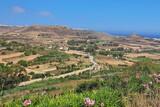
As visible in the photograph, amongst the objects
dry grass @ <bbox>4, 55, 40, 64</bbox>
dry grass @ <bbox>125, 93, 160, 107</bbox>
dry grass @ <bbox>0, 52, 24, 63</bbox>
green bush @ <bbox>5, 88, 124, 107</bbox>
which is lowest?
dry grass @ <bbox>4, 55, 40, 64</bbox>

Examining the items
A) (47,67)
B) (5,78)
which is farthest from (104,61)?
(5,78)

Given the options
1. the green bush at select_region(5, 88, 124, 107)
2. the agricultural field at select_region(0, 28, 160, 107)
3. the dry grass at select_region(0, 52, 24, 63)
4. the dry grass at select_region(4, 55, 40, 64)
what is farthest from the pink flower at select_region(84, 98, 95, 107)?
the dry grass at select_region(0, 52, 24, 63)

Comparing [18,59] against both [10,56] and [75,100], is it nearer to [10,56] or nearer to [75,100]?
[10,56]

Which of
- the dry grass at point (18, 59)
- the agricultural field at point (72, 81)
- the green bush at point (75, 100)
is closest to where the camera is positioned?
the green bush at point (75, 100)

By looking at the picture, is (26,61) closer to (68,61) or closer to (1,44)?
(68,61)

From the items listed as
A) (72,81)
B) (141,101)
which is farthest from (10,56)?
(141,101)

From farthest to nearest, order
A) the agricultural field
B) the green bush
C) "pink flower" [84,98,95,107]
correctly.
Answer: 1. the agricultural field
2. the green bush
3. "pink flower" [84,98,95,107]

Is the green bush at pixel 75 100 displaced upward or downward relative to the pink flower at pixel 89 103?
downward

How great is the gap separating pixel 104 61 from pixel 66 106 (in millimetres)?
89344

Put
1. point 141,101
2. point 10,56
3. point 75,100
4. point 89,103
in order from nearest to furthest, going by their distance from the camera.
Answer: point 89,103
point 141,101
point 75,100
point 10,56

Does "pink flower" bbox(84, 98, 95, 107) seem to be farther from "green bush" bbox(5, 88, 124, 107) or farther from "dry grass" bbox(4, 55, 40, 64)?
"dry grass" bbox(4, 55, 40, 64)

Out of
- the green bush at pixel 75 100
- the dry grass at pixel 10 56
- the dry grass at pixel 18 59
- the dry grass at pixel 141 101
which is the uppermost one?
the dry grass at pixel 141 101

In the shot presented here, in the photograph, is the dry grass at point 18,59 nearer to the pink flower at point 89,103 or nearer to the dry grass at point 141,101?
the dry grass at point 141,101

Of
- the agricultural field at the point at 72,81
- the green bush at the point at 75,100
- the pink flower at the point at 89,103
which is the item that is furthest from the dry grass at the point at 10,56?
the pink flower at the point at 89,103
